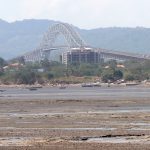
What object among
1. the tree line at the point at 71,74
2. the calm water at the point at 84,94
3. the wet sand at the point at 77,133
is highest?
the tree line at the point at 71,74

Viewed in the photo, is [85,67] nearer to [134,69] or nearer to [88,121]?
[134,69]

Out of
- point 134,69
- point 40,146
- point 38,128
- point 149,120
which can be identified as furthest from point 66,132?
point 134,69

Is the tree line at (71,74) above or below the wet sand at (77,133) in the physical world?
above

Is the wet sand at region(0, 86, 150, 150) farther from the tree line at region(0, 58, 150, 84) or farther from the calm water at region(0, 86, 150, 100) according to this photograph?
the tree line at region(0, 58, 150, 84)

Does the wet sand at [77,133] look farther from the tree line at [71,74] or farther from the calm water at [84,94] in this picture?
the tree line at [71,74]

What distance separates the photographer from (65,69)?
589 ft

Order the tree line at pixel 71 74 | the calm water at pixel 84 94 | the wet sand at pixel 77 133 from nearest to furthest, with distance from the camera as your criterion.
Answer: the wet sand at pixel 77 133, the calm water at pixel 84 94, the tree line at pixel 71 74

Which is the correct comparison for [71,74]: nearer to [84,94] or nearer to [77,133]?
[84,94]

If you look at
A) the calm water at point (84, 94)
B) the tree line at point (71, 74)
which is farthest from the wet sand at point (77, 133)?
the tree line at point (71, 74)

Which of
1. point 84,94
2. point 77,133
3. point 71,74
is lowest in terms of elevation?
point 84,94

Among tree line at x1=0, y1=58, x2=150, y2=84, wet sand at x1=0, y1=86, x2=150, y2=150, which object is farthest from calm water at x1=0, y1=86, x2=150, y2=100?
tree line at x1=0, y1=58, x2=150, y2=84

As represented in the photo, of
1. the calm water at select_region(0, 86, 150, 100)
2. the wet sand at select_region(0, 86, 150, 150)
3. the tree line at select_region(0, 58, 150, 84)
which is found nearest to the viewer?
the wet sand at select_region(0, 86, 150, 150)

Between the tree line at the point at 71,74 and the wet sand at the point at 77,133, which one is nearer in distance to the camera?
the wet sand at the point at 77,133

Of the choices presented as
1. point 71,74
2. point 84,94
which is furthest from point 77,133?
point 71,74
